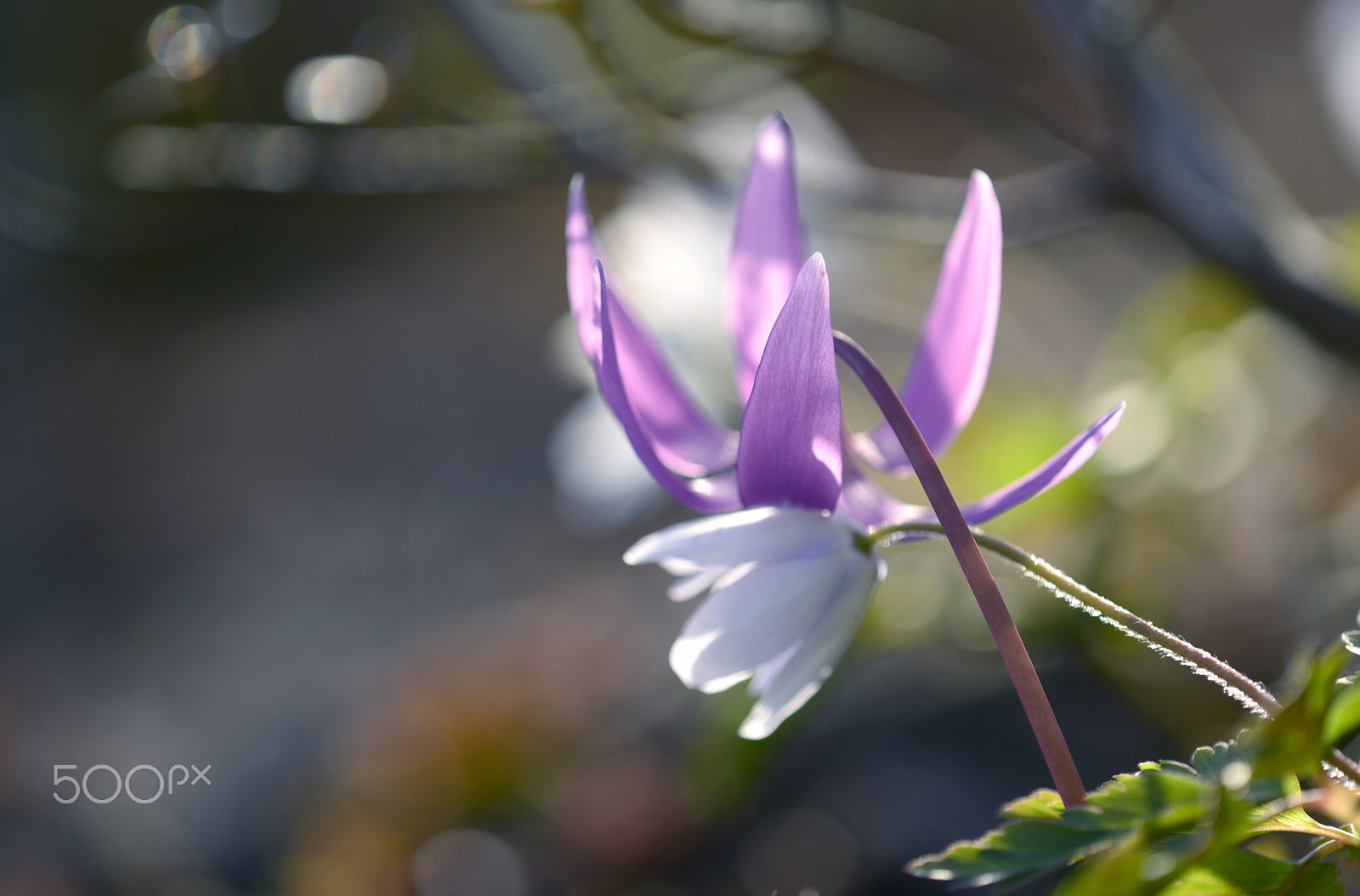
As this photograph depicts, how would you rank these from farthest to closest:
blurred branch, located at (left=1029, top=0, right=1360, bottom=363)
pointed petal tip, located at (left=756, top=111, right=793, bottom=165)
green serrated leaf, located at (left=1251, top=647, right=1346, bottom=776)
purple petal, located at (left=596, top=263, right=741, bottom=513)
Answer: blurred branch, located at (left=1029, top=0, right=1360, bottom=363) → pointed petal tip, located at (left=756, top=111, right=793, bottom=165) → purple petal, located at (left=596, top=263, right=741, bottom=513) → green serrated leaf, located at (left=1251, top=647, right=1346, bottom=776)

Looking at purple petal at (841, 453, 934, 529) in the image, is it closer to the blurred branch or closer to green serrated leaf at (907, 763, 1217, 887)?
green serrated leaf at (907, 763, 1217, 887)

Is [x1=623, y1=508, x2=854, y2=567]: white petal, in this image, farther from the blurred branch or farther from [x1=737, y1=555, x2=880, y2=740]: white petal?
the blurred branch

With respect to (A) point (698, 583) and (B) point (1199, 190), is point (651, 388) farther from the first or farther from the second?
(B) point (1199, 190)

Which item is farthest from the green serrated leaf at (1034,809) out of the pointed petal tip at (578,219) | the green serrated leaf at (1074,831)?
the pointed petal tip at (578,219)

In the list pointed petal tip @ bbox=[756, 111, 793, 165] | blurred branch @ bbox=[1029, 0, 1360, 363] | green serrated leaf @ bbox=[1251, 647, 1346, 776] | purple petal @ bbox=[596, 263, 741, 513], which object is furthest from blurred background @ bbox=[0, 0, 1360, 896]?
green serrated leaf @ bbox=[1251, 647, 1346, 776]

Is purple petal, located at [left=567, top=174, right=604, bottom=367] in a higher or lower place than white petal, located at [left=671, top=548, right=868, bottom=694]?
higher

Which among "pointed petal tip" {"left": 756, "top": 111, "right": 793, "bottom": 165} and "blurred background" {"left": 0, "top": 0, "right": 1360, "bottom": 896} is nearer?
"pointed petal tip" {"left": 756, "top": 111, "right": 793, "bottom": 165}

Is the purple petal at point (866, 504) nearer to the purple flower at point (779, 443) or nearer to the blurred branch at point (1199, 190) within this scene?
the purple flower at point (779, 443)

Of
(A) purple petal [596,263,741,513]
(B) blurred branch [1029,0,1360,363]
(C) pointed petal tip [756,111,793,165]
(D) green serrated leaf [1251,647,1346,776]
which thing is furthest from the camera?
(B) blurred branch [1029,0,1360,363]

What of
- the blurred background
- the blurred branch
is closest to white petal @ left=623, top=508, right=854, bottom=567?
the blurred background

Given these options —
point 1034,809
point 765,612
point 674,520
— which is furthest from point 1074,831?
point 674,520
